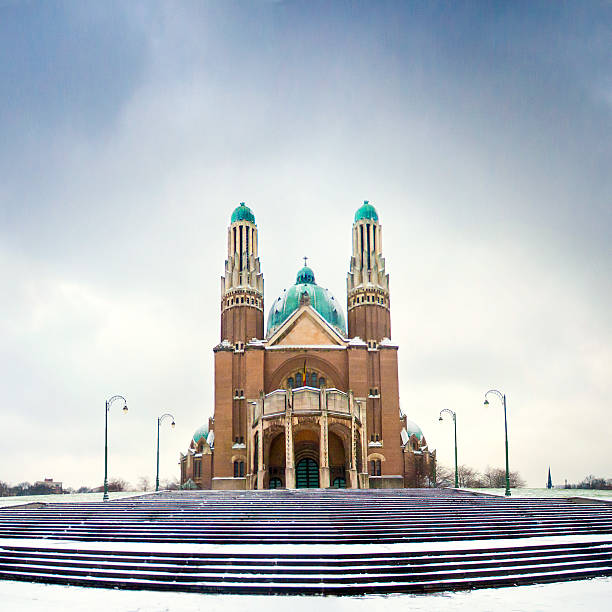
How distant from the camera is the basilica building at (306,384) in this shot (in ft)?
166

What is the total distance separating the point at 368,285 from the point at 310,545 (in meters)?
46.6

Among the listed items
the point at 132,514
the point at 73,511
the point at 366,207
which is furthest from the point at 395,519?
the point at 366,207

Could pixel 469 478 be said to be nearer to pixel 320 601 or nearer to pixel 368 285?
pixel 368 285

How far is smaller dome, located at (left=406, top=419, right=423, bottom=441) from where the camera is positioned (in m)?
78.4

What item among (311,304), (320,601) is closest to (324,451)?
(311,304)

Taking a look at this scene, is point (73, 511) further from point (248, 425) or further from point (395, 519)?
point (248, 425)

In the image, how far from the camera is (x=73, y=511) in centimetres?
2597

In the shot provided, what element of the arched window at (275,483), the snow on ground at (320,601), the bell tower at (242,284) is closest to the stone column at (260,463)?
the arched window at (275,483)

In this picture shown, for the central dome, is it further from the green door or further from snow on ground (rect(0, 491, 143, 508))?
snow on ground (rect(0, 491, 143, 508))

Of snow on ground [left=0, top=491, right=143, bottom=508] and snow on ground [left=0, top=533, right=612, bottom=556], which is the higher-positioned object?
snow on ground [left=0, top=533, right=612, bottom=556]

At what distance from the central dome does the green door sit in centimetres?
1620

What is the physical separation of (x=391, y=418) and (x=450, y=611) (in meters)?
47.8

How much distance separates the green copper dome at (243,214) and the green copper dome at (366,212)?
10.3 meters

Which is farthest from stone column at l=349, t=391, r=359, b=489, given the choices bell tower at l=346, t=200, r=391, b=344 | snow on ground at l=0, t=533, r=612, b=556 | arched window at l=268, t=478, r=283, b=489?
snow on ground at l=0, t=533, r=612, b=556
